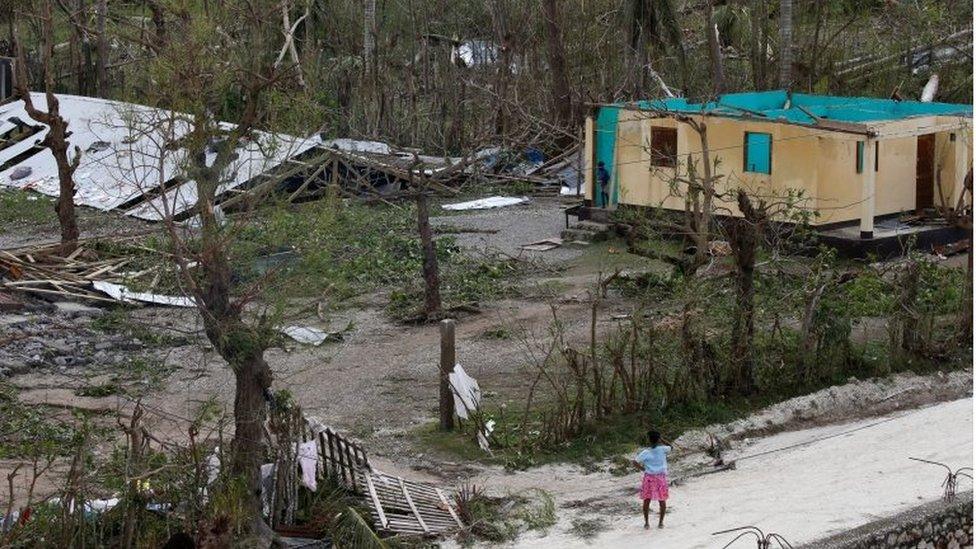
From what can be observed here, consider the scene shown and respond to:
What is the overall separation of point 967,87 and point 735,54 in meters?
6.14

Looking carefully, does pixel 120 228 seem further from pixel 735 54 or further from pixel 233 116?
pixel 735 54

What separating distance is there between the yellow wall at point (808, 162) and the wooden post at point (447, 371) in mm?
8552

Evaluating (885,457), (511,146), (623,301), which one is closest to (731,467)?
(885,457)

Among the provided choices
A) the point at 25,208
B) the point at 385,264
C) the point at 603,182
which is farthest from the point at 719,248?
the point at 25,208

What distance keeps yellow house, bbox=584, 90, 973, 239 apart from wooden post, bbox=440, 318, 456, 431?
7.77 metres

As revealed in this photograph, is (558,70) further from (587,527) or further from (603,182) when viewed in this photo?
(587,527)

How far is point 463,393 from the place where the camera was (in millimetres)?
15203

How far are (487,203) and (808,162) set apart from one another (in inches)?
277

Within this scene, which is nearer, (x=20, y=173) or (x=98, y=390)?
(x=98, y=390)

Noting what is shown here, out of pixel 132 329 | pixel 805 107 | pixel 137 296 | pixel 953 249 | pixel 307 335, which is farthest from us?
pixel 805 107

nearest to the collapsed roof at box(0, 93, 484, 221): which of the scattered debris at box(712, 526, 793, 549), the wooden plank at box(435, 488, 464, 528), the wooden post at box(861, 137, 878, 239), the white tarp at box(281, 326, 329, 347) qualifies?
the white tarp at box(281, 326, 329, 347)

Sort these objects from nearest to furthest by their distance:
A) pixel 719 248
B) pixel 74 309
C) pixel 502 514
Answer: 1. pixel 502 514
2. pixel 74 309
3. pixel 719 248

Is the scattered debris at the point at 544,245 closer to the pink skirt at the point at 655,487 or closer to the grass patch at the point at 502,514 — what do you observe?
the grass patch at the point at 502,514

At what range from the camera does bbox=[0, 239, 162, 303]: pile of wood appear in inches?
789
